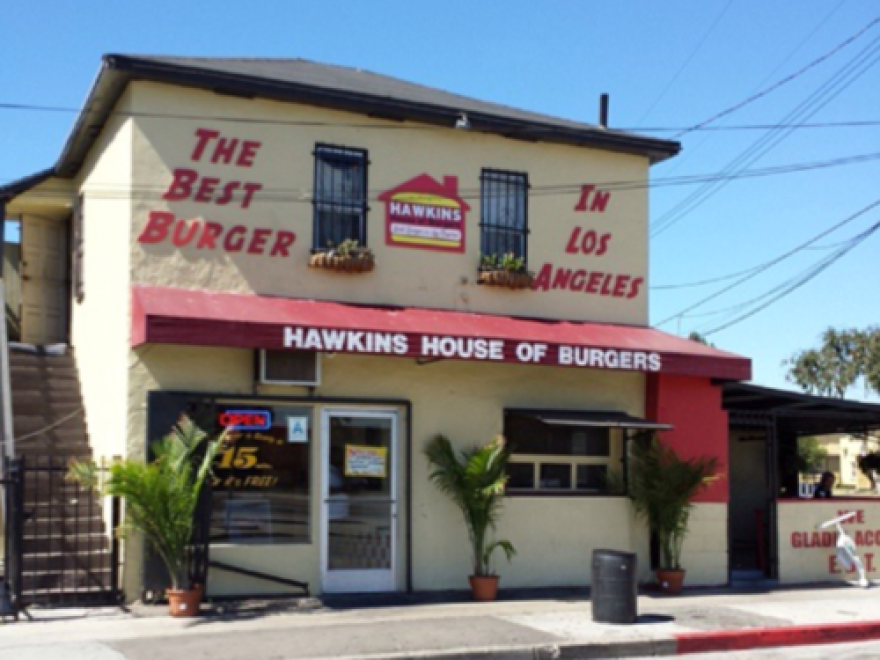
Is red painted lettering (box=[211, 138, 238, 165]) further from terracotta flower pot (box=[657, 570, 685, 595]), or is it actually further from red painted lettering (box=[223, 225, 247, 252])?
terracotta flower pot (box=[657, 570, 685, 595])

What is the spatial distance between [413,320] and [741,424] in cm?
613

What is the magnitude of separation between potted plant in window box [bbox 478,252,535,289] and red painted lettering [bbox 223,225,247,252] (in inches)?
130

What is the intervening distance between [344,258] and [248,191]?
1.44 m

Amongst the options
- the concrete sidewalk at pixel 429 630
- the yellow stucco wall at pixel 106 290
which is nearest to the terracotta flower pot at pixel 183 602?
the concrete sidewalk at pixel 429 630

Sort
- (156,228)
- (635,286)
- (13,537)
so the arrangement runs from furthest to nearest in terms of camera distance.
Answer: (635,286), (156,228), (13,537)

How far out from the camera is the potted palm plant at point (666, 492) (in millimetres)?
15172

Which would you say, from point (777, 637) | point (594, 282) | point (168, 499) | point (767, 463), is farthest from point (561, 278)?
point (168, 499)

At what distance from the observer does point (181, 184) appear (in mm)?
13625

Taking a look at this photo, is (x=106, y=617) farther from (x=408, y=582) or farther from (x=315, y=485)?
(x=408, y=582)

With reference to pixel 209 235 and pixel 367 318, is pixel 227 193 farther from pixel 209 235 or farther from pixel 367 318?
pixel 367 318

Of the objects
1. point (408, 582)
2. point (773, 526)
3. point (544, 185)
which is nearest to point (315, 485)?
point (408, 582)

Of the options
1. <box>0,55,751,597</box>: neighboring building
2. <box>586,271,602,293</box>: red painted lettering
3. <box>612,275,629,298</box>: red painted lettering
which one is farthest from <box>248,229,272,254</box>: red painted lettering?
<box>612,275,629,298</box>: red painted lettering

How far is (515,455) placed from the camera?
15188 mm

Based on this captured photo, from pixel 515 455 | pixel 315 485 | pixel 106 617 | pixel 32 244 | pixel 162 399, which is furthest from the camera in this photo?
pixel 32 244
